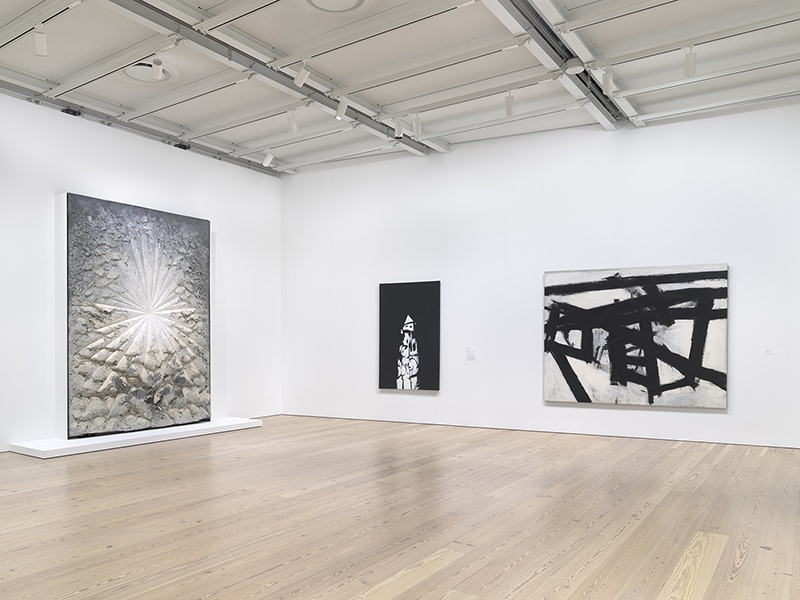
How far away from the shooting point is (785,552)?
3953 millimetres

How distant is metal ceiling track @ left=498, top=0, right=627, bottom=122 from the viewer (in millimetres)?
5754

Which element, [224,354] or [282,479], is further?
[224,354]

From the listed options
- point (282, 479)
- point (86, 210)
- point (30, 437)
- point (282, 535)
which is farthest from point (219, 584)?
point (86, 210)

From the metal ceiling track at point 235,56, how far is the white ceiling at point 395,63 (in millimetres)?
18

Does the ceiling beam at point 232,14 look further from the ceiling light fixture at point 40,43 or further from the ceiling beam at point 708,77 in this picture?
the ceiling beam at point 708,77

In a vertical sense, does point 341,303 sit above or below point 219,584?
above

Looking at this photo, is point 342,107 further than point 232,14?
Yes

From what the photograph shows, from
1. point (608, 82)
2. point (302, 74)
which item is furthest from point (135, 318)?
point (608, 82)

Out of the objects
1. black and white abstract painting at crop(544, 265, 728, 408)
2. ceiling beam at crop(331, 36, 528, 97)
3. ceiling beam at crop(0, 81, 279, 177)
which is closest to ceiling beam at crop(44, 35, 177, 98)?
ceiling beam at crop(0, 81, 279, 177)

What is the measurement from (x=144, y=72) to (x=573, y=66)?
465 centimetres

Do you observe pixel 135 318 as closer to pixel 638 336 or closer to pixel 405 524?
pixel 405 524

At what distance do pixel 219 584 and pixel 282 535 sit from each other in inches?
35.1

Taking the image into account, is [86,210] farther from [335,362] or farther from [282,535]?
[282,535]

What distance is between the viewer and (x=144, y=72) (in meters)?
7.22
